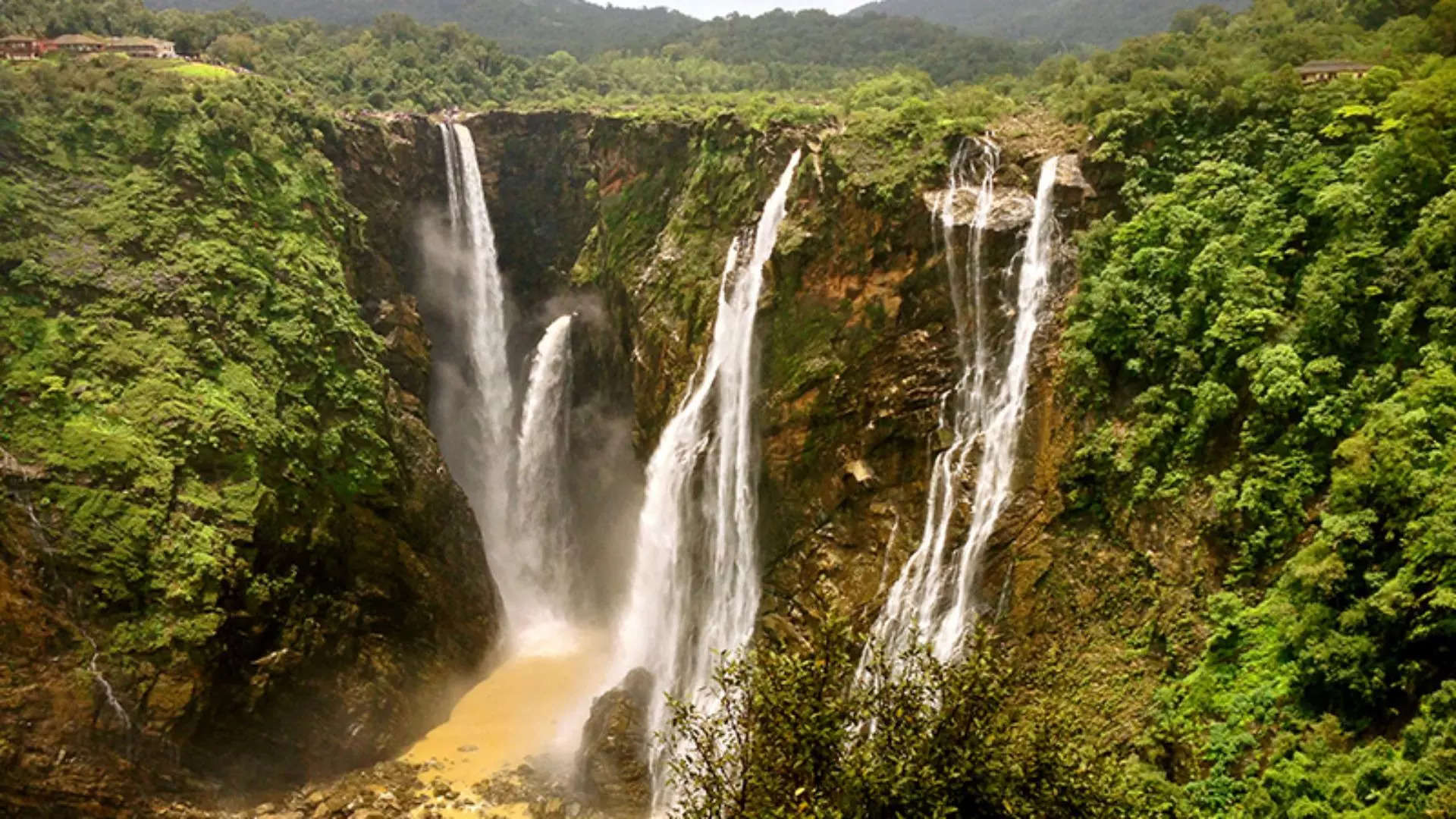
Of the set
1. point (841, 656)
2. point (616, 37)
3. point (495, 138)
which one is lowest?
point (841, 656)

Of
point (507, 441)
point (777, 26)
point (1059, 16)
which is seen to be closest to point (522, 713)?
point (507, 441)

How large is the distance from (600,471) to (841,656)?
23420 mm

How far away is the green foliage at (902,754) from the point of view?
→ 1043 cm

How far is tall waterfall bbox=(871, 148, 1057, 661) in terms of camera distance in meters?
18.2

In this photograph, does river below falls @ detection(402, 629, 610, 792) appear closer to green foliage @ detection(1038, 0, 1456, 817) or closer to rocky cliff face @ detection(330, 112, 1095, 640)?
rocky cliff face @ detection(330, 112, 1095, 640)

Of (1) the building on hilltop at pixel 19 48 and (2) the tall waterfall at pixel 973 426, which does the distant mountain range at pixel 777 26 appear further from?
(1) the building on hilltop at pixel 19 48

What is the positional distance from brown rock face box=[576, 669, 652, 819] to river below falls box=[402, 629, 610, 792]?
1.58 m

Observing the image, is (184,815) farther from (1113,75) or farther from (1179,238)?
(1113,75)

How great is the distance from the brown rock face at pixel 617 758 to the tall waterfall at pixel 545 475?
10752 millimetres

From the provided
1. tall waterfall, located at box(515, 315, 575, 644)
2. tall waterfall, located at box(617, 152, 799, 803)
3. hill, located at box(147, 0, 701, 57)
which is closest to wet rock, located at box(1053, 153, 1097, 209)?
tall waterfall, located at box(617, 152, 799, 803)

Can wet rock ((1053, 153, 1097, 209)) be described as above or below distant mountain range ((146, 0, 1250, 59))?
below

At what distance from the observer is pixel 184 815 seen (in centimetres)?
1989

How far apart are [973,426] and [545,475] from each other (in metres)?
20.5

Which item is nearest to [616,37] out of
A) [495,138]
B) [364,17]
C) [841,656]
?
[364,17]
